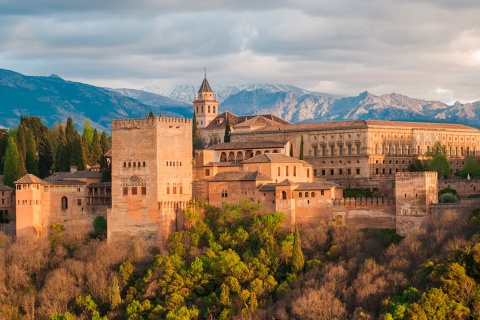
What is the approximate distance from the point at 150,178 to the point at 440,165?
22120 mm

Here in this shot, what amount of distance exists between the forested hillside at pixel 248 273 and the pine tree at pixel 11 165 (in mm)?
8240

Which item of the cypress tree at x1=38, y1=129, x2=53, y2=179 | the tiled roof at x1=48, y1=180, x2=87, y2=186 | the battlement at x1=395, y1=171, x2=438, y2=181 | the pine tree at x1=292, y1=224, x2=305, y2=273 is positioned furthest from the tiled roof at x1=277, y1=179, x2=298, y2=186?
the cypress tree at x1=38, y1=129, x2=53, y2=179

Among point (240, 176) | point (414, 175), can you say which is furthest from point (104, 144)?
point (414, 175)

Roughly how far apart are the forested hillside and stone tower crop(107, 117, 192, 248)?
3.17 ft

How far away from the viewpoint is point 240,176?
5706 centimetres

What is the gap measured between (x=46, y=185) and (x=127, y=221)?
19.6 ft

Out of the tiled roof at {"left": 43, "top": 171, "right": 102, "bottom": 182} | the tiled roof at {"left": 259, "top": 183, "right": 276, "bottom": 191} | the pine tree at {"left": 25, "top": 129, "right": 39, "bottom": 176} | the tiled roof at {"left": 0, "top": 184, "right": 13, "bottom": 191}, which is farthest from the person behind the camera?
the pine tree at {"left": 25, "top": 129, "right": 39, "bottom": 176}

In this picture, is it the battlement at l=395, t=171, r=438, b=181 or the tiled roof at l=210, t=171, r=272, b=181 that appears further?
the tiled roof at l=210, t=171, r=272, b=181

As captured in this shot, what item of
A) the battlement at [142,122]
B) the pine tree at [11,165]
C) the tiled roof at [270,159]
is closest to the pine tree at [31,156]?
the pine tree at [11,165]

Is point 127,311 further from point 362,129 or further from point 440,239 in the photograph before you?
point 362,129

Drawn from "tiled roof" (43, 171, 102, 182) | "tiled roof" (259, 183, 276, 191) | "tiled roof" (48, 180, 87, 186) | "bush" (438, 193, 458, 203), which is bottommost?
"bush" (438, 193, 458, 203)

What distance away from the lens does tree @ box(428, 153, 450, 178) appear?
6794cm

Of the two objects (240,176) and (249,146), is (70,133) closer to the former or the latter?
(249,146)

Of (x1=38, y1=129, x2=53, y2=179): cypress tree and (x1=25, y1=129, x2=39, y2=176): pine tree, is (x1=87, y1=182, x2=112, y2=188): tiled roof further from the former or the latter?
(x1=38, y1=129, x2=53, y2=179): cypress tree
